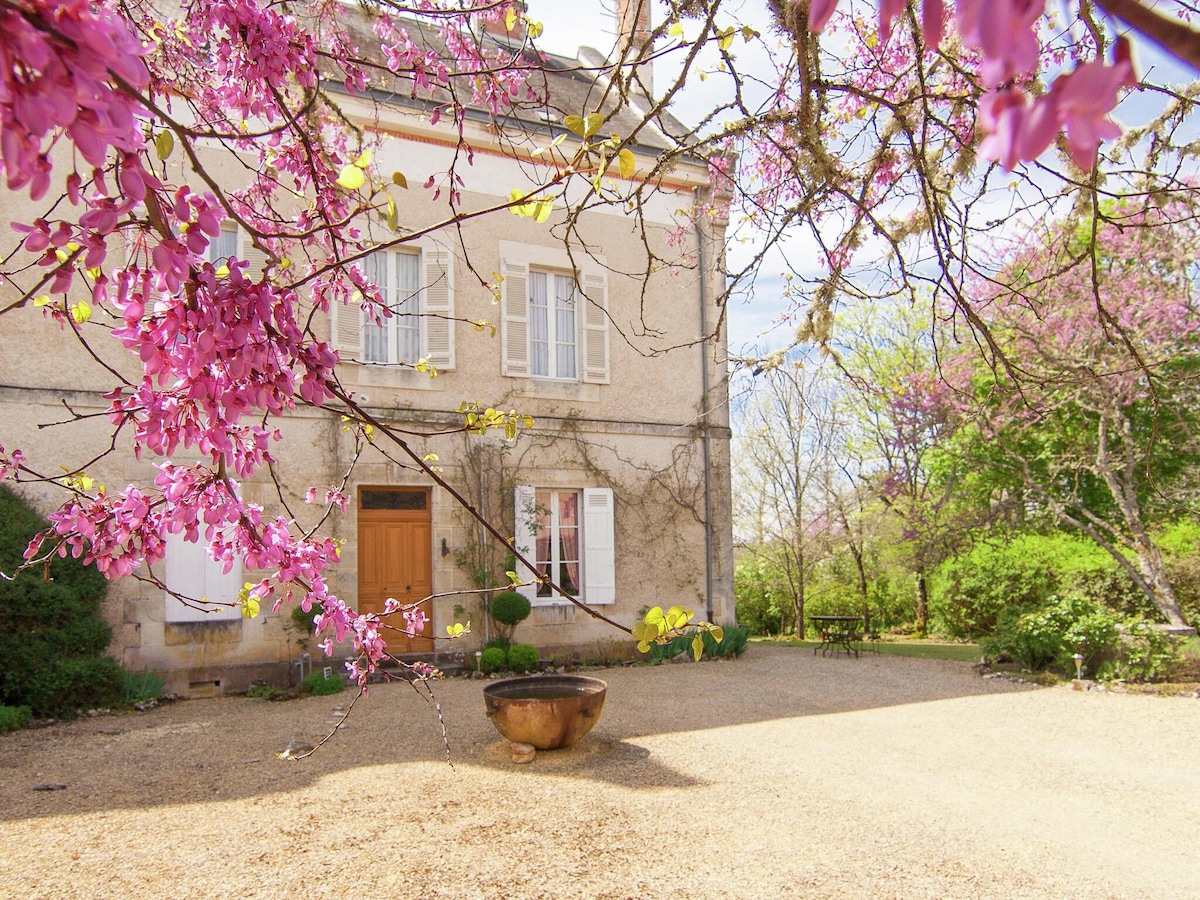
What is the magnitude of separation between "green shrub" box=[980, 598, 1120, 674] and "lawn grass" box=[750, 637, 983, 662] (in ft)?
3.53

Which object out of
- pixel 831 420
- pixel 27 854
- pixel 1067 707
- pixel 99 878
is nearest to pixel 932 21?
pixel 99 878

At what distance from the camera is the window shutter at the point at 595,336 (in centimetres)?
1041

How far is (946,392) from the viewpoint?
41.6 feet

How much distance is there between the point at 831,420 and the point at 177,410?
1378 centimetres

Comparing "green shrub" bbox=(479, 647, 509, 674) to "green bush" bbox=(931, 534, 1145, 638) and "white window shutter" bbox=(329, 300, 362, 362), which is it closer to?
"white window shutter" bbox=(329, 300, 362, 362)

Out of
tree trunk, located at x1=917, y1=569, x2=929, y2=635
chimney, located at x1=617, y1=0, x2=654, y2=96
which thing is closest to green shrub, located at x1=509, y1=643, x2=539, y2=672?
chimney, located at x1=617, y1=0, x2=654, y2=96

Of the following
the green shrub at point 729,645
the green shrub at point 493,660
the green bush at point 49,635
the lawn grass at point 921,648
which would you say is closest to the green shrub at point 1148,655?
the lawn grass at point 921,648

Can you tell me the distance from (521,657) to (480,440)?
250 centimetres

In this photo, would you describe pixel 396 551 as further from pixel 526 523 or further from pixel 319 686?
pixel 319 686

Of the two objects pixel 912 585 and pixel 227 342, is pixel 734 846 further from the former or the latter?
pixel 912 585

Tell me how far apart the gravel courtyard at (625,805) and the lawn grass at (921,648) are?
3564mm

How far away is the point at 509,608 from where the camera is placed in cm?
916

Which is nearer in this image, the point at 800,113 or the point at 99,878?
the point at 800,113

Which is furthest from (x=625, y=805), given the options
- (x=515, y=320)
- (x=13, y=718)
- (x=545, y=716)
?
(x=515, y=320)
